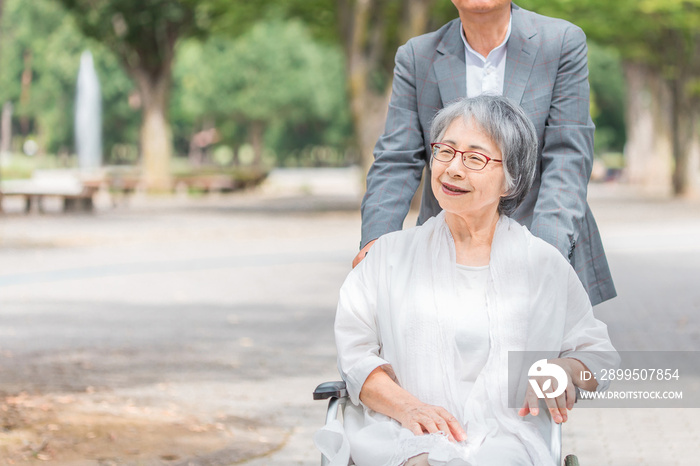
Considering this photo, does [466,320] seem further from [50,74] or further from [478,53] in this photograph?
[50,74]

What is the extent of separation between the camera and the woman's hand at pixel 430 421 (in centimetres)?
282

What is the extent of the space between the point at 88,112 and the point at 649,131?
117 feet

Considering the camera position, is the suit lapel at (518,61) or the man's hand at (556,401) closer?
the man's hand at (556,401)

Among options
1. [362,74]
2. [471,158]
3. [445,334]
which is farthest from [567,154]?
[362,74]

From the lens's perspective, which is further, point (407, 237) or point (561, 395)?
point (407, 237)

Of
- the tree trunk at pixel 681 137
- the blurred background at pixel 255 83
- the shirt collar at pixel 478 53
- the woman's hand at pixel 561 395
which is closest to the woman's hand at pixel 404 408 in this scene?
the woman's hand at pixel 561 395

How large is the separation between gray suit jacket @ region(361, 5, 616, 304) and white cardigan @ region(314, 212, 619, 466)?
1.21ft

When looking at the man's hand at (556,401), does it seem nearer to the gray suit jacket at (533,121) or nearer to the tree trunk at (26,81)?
the gray suit jacket at (533,121)

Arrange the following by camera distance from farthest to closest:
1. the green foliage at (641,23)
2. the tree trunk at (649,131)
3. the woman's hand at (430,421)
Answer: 1. the tree trunk at (649,131)
2. the green foliage at (641,23)
3. the woman's hand at (430,421)

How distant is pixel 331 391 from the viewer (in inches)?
117

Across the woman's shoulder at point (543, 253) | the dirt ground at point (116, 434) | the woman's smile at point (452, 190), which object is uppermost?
the woman's smile at point (452, 190)

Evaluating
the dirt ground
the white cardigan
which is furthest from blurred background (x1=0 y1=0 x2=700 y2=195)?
the white cardigan

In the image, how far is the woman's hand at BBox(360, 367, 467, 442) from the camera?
9.28 feet

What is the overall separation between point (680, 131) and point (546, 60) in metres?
32.2
